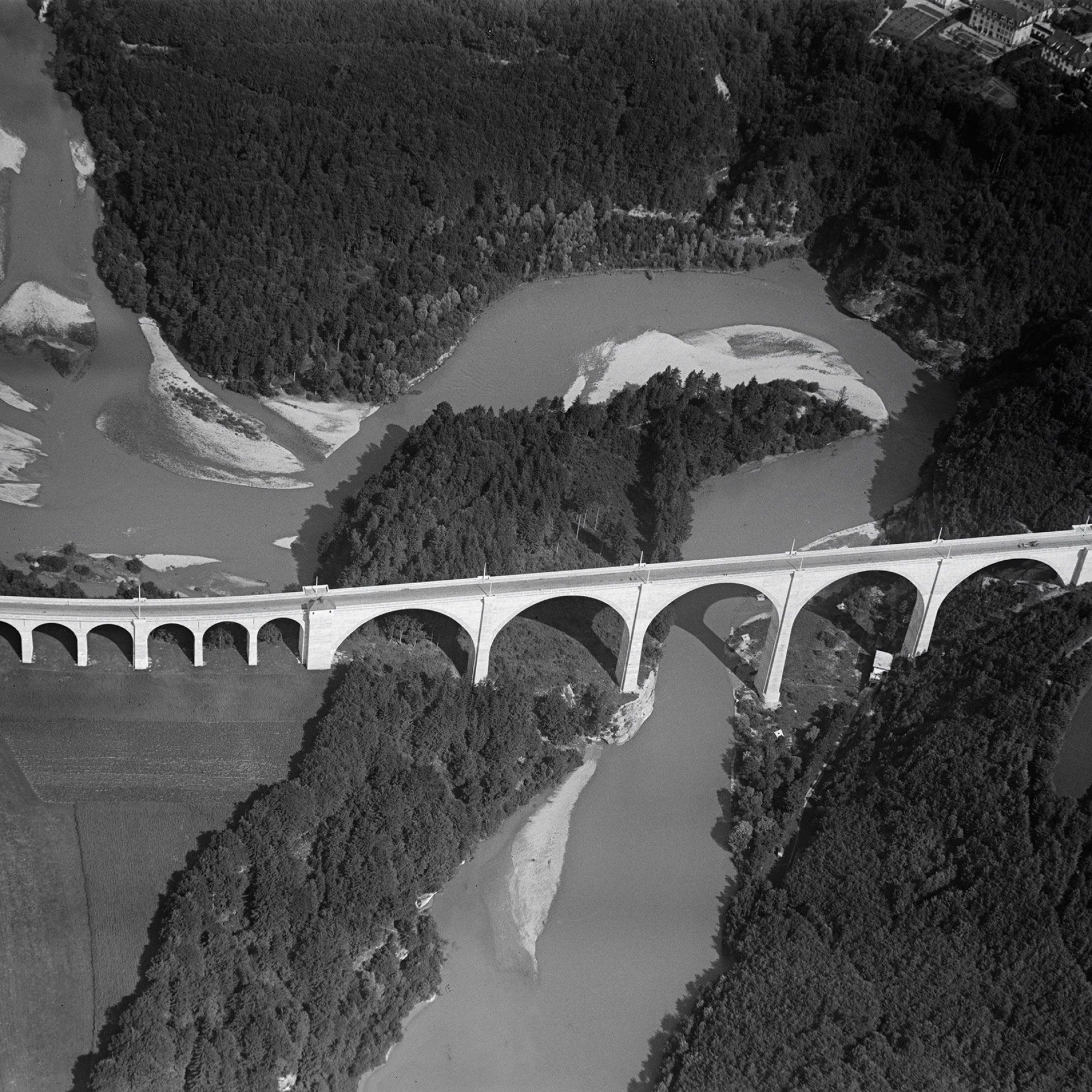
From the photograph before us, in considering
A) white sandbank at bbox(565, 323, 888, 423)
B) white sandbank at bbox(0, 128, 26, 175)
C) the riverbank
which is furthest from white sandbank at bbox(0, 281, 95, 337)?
white sandbank at bbox(565, 323, 888, 423)

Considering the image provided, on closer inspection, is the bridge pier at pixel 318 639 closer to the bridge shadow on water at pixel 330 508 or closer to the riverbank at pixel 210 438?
the bridge shadow on water at pixel 330 508

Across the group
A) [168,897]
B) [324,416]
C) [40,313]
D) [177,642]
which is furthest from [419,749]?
[40,313]

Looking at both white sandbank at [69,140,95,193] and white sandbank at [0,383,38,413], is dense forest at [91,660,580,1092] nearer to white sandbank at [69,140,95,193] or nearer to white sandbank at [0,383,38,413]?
white sandbank at [0,383,38,413]

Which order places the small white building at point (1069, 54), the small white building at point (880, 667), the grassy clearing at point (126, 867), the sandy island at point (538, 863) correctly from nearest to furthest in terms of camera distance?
the grassy clearing at point (126, 867) → the sandy island at point (538, 863) → the small white building at point (880, 667) → the small white building at point (1069, 54)

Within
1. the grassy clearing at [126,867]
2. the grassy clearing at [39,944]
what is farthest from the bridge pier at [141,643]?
the grassy clearing at [126,867]

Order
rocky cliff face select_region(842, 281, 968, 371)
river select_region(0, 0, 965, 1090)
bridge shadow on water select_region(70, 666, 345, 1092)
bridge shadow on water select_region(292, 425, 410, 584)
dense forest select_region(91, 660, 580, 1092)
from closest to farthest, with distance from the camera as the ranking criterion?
bridge shadow on water select_region(70, 666, 345, 1092), dense forest select_region(91, 660, 580, 1092), river select_region(0, 0, 965, 1090), bridge shadow on water select_region(292, 425, 410, 584), rocky cliff face select_region(842, 281, 968, 371)

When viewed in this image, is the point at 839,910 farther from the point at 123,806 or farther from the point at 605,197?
the point at 605,197

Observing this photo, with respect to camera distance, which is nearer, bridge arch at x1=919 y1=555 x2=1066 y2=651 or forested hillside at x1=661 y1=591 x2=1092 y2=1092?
forested hillside at x1=661 y1=591 x2=1092 y2=1092
